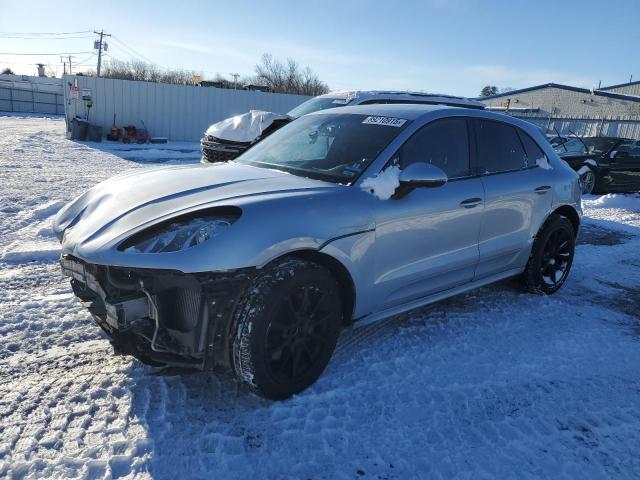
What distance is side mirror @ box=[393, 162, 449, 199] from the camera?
3.12 metres

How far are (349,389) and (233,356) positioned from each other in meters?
0.78

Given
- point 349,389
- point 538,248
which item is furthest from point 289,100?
point 349,389

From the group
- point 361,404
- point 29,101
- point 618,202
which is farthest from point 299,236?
point 29,101

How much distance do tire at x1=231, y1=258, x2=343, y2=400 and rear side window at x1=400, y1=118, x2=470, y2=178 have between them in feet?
3.68

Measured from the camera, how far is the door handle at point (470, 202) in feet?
12.0

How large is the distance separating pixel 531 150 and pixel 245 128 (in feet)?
17.8

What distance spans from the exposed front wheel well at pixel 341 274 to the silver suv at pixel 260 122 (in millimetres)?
5605

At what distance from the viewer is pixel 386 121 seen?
11.9 ft

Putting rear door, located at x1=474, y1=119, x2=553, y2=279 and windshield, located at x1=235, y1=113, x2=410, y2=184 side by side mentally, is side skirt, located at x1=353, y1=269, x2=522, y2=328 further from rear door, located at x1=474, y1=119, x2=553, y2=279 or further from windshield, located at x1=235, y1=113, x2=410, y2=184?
windshield, located at x1=235, y1=113, x2=410, y2=184

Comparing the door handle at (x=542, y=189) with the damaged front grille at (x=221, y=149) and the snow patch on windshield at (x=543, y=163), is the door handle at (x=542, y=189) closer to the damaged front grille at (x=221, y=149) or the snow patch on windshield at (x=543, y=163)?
the snow patch on windshield at (x=543, y=163)

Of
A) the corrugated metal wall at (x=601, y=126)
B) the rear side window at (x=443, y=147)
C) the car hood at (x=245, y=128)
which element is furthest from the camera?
the corrugated metal wall at (x=601, y=126)

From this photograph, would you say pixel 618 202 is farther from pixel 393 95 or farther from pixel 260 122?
pixel 260 122

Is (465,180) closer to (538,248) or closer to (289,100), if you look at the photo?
(538,248)

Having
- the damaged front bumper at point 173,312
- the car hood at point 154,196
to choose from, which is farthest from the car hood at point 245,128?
the damaged front bumper at point 173,312
